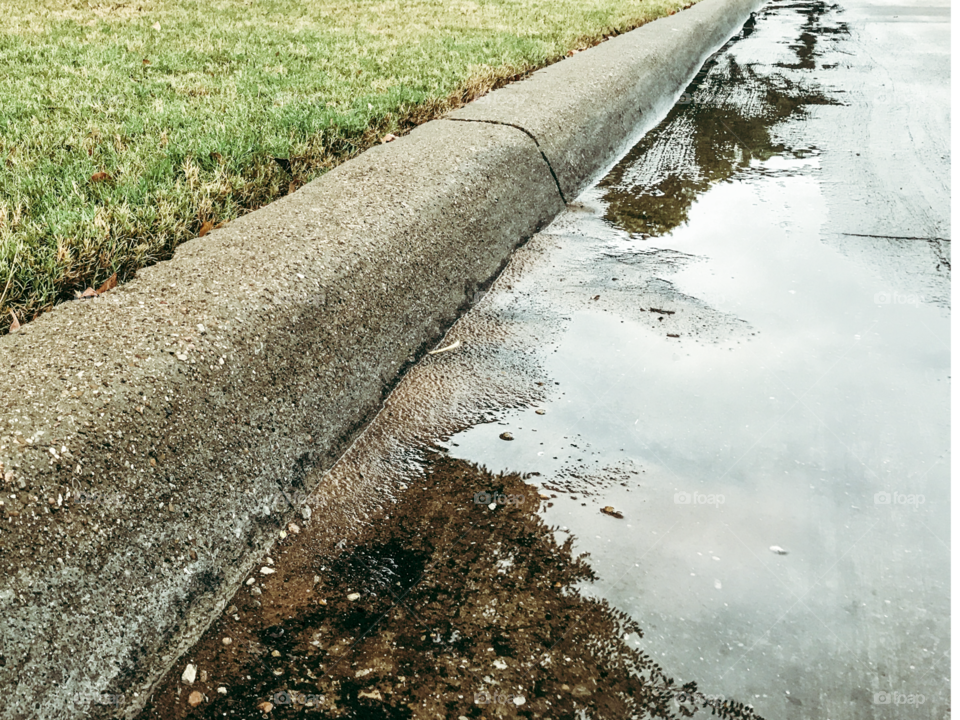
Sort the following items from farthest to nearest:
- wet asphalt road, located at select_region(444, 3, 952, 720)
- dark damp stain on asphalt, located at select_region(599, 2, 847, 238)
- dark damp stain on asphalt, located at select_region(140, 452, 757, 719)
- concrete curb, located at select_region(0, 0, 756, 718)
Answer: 1. dark damp stain on asphalt, located at select_region(599, 2, 847, 238)
2. wet asphalt road, located at select_region(444, 3, 952, 720)
3. dark damp stain on asphalt, located at select_region(140, 452, 757, 719)
4. concrete curb, located at select_region(0, 0, 756, 718)

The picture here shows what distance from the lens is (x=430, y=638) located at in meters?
1.95

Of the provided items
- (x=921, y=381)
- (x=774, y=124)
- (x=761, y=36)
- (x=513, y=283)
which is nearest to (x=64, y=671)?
(x=513, y=283)

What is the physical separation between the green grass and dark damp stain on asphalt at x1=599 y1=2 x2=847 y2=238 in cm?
107

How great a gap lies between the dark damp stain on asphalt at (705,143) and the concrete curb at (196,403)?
110 cm

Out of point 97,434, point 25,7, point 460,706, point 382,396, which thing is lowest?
point 460,706

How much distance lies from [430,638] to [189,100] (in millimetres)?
3979

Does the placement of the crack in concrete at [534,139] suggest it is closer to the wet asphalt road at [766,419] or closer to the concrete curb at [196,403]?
the wet asphalt road at [766,419]

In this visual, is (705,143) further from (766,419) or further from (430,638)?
(430,638)

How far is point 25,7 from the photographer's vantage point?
824 centimetres

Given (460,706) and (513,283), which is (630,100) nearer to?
(513,283)

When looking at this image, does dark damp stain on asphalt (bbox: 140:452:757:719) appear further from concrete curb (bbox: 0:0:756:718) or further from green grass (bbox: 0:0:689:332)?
green grass (bbox: 0:0:689:332)

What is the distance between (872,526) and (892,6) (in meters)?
12.7

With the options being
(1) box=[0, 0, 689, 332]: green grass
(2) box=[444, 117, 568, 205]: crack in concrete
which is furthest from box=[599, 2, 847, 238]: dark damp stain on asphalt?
(1) box=[0, 0, 689, 332]: green grass

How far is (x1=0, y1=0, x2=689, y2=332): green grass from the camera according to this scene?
116 inches
